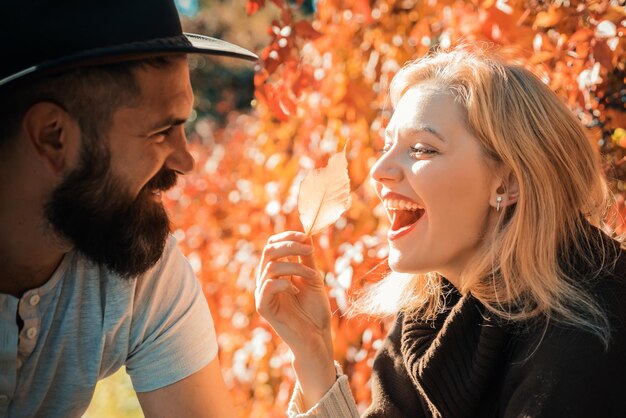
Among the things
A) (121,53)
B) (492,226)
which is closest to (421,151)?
(492,226)

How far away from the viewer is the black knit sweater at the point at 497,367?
1.97 m

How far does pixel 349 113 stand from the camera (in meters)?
3.40

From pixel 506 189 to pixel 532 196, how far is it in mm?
73

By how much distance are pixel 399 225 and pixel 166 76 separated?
0.78 meters

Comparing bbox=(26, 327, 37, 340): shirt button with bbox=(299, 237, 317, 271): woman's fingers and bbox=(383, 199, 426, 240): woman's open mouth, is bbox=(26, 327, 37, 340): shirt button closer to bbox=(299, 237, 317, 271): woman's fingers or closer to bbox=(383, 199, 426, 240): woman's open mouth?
bbox=(299, 237, 317, 271): woman's fingers

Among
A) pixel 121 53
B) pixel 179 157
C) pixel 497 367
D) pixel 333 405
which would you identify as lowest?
pixel 333 405

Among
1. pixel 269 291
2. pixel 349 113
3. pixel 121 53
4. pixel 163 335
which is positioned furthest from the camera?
pixel 349 113

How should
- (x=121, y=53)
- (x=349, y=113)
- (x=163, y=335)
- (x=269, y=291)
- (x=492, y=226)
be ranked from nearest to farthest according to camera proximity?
(x=121, y=53) < (x=492, y=226) < (x=269, y=291) < (x=163, y=335) < (x=349, y=113)

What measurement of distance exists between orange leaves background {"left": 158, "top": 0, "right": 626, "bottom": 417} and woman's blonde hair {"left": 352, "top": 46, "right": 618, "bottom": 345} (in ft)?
0.57

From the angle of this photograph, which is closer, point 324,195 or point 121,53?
point 121,53

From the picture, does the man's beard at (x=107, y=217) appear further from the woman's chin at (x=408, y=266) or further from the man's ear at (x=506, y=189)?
the man's ear at (x=506, y=189)

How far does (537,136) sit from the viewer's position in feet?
7.30

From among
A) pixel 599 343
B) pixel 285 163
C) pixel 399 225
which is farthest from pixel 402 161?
pixel 285 163

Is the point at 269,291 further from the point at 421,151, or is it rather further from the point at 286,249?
the point at 421,151
